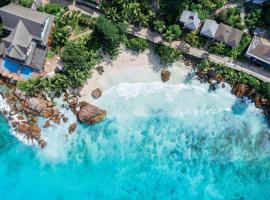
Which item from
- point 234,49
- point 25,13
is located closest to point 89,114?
point 25,13

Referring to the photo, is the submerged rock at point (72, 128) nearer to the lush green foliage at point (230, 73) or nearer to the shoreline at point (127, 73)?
the shoreline at point (127, 73)

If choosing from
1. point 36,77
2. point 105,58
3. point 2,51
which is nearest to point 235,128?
point 105,58

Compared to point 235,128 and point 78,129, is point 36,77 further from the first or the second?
point 235,128

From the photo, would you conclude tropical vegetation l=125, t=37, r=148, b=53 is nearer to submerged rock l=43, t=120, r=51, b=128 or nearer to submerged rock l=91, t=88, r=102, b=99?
submerged rock l=91, t=88, r=102, b=99

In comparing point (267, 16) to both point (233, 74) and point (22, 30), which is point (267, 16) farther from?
point (22, 30)

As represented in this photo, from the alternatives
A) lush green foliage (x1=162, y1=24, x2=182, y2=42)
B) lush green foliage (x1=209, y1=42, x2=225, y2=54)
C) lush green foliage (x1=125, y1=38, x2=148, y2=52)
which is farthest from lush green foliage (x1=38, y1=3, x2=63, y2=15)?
lush green foliage (x1=209, y1=42, x2=225, y2=54)

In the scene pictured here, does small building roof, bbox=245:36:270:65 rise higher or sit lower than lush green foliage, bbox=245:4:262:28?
lower
